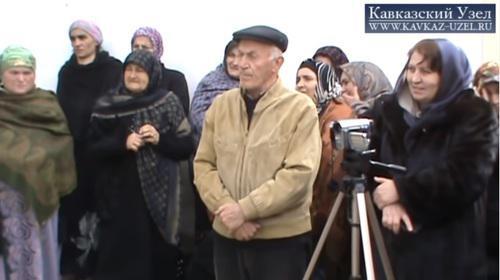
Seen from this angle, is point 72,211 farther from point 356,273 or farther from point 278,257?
point 356,273

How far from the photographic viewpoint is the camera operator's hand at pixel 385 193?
2506mm

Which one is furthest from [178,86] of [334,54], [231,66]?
[334,54]

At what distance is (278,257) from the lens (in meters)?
2.87

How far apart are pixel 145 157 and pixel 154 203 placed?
0.73 feet

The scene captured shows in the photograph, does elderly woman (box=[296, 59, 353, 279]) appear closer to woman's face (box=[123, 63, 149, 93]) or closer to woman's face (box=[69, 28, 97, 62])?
woman's face (box=[123, 63, 149, 93])

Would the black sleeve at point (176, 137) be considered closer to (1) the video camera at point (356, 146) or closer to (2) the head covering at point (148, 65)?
(2) the head covering at point (148, 65)

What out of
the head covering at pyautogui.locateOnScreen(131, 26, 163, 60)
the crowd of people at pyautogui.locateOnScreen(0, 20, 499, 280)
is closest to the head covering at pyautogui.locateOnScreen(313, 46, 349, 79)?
the crowd of people at pyautogui.locateOnScreen(0, 20, 499, 280)

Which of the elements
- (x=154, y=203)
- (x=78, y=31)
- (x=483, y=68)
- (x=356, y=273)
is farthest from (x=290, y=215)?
(x=78, y=31)

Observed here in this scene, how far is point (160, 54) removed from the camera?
455 cm

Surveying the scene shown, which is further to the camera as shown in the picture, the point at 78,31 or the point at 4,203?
the point at 78,31

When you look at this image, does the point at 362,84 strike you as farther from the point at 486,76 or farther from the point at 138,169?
the point at 138,169

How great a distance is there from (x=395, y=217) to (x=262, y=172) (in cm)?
55

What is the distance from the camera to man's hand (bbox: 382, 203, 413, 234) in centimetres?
248

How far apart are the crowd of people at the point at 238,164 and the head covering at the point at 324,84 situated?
0.01 m
